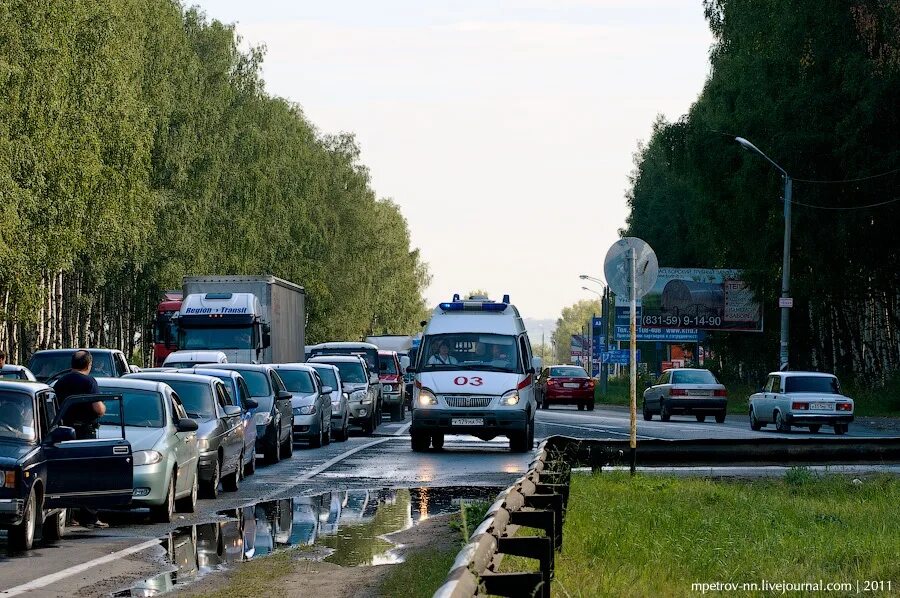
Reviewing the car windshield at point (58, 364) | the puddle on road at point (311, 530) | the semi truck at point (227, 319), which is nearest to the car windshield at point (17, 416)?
the puddle on road at point (311, 530)

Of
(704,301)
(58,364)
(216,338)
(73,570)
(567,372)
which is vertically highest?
(704,301)

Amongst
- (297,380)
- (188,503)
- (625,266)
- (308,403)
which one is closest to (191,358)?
(297,380)

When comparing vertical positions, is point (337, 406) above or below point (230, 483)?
above

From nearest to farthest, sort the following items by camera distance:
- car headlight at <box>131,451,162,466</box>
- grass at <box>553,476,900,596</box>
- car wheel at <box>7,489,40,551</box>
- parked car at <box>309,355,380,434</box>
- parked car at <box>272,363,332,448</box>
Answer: grass at <box>553,476,900,596</box> → car wheel at <box>7,489,40,551</box> → car headlight at <box>131,451,162,466</box> → parked car at <box>272,363,332,448</box> → parked car at <box>309,355,380,434</box>

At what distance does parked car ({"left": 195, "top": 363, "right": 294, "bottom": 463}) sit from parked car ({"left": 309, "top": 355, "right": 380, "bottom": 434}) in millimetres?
8378

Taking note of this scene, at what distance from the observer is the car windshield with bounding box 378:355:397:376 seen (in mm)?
54934

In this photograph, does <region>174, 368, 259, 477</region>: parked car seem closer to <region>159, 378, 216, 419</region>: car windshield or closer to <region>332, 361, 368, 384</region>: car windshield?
<region>159, 378, 216, 419</region>: car windshield

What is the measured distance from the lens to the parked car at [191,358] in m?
34.9

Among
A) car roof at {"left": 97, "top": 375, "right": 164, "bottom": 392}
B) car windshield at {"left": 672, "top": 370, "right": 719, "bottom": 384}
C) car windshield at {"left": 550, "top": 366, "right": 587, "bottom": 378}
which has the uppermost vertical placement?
car windshield at {"left": 550, "top": 366, "right": 587, "bottom": 378}

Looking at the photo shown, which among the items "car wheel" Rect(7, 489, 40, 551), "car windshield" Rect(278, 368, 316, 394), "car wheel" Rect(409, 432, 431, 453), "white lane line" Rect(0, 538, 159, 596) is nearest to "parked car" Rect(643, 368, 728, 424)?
"car windshield" Rect(278, 368, 316, 394)

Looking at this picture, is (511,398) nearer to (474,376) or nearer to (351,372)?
(474,376)

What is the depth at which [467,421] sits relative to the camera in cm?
2867

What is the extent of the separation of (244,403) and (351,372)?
17.1 meters

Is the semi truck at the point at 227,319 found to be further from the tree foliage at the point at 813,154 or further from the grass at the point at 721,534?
the grass at the point at 721,534
